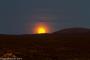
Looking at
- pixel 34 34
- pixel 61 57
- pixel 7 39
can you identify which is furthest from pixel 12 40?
pixel 61 57

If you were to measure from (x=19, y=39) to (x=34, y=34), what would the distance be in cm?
42

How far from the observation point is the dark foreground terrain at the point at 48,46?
5.98 meters

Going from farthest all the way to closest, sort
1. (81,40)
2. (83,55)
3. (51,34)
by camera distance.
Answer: (51,34)
(81,40)
(83,55)

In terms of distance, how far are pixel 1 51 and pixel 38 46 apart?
0.71m

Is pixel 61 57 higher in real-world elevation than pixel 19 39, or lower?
lower

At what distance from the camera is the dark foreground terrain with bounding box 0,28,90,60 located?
598 cm

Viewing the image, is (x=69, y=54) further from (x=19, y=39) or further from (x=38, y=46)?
(x=19, y=39)

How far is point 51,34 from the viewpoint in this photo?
6.70m

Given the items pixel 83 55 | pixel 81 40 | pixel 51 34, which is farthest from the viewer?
pixel 51 34

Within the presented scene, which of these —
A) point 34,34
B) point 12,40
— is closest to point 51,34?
point 34,34

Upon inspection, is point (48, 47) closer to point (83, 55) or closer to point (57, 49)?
point (57, 49)

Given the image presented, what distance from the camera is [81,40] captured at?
6.30 meters

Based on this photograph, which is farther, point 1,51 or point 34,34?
point 34,34

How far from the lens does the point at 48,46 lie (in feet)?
20.4
